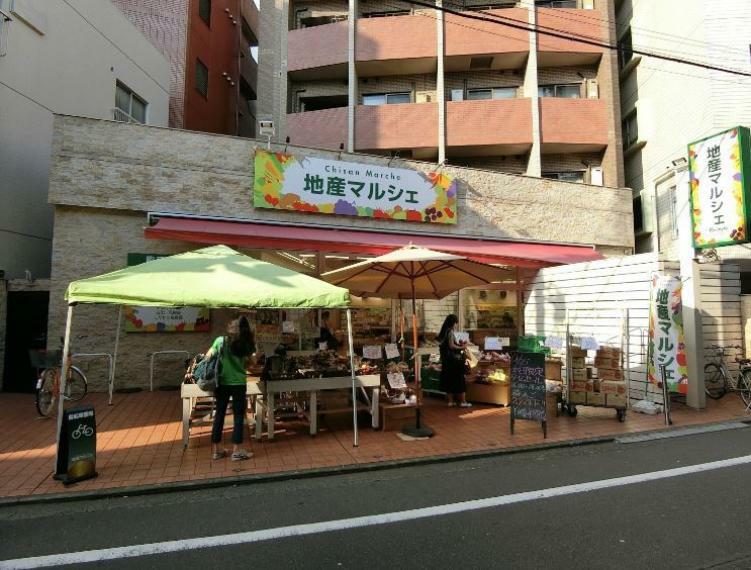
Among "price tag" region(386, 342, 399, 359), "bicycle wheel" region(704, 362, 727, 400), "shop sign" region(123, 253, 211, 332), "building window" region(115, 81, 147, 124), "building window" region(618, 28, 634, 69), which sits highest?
"building window" region(618, 28, 634, 69)

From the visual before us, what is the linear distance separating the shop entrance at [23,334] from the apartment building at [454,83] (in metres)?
11.8

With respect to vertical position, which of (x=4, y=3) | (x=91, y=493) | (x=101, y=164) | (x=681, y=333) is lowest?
(x=91, y=493)

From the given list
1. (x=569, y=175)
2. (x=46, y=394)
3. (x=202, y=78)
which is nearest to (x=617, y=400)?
(x=46, y=394)

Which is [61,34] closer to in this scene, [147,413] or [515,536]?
[147,413]

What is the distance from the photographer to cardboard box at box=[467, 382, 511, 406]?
9.17m

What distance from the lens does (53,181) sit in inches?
401

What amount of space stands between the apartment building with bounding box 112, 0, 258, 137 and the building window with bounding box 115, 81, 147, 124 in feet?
6.38

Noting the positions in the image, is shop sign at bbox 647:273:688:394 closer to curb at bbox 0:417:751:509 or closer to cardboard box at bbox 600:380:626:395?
cardboard box at bbox 600:380:626:395

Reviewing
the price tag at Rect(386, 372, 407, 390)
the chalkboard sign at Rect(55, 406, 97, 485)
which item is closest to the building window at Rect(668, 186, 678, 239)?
the price tag at Rect(386, 372, 407, 390)

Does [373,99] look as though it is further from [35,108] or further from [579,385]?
[579,385]

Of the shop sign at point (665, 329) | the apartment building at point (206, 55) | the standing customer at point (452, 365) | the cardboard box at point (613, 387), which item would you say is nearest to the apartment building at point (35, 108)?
the apartment building at point (206, 55)

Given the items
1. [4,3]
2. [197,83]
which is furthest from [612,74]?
[4,3]

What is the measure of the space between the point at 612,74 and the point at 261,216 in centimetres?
1570

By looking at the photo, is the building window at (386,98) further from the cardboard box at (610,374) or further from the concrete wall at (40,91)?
the cardboard box at (610,374)
